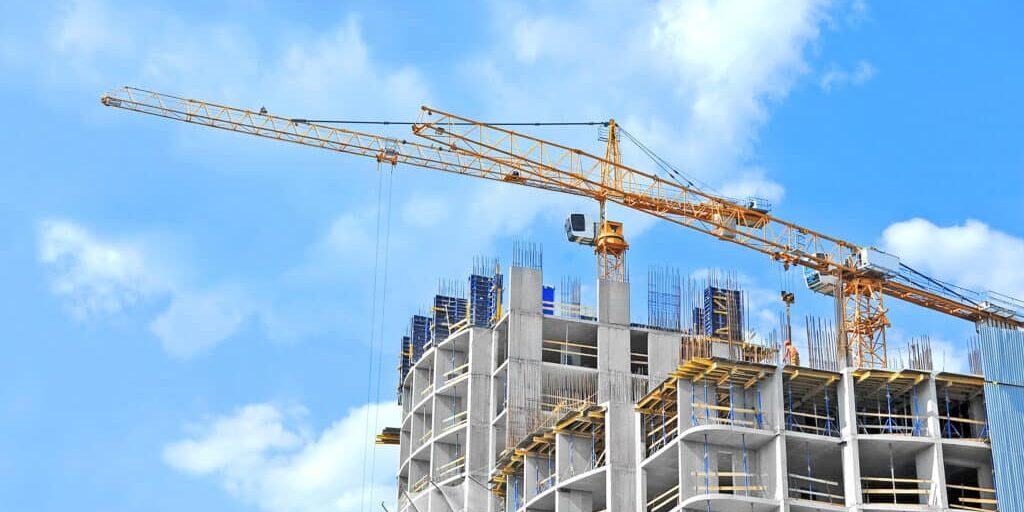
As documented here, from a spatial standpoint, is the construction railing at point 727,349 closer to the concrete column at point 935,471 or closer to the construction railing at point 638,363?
the construction railing at point 638,363

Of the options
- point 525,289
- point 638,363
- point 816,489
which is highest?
point 525,289

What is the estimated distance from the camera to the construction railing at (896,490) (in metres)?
71.6

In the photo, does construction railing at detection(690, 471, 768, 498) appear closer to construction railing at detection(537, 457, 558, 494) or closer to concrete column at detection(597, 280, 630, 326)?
construction railing at detection(537, 457, 558, 494)

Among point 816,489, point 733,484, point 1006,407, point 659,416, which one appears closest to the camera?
point 733,484

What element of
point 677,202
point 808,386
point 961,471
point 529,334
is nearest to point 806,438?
point 808,386

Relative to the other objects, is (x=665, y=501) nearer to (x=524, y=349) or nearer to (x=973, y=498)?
(x=973, y=498)

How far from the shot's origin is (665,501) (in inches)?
2995

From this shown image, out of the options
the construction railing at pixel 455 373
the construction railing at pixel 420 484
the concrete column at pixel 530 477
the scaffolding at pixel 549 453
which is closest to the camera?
the scaffolding at pixel 549 453

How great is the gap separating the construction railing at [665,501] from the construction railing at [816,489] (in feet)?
18.2

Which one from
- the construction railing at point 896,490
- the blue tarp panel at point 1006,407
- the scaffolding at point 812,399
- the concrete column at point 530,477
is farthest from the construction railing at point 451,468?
the blue tarp panel at point 1006,407

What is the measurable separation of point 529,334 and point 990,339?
30.7m

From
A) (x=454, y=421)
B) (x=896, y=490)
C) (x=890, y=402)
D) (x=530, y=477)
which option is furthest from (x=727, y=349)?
(x=896, y=490)

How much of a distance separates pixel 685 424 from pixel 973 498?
1441 centimetres

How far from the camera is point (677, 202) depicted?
111m
